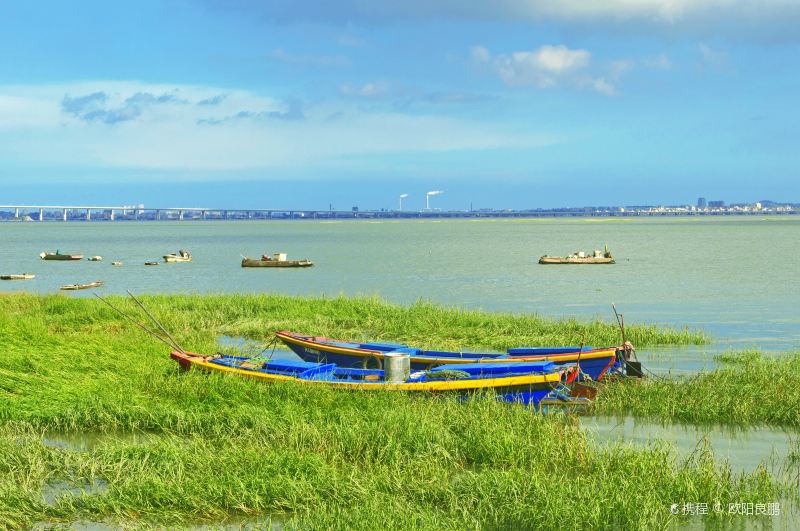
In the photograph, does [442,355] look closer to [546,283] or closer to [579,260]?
[546,283]

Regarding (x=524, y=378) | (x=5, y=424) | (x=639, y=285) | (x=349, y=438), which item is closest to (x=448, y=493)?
(x=349, y=438)

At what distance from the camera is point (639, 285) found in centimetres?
5256

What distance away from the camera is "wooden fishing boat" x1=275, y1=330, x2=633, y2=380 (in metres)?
17.0

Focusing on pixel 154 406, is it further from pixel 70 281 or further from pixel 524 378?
pixel 70 281

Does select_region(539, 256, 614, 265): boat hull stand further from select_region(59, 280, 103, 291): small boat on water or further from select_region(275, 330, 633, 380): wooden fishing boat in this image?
select_region(275, 330, 633, 380): wooden fishing boat

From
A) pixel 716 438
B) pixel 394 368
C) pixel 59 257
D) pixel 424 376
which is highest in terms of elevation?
Answer: pixel 394 368

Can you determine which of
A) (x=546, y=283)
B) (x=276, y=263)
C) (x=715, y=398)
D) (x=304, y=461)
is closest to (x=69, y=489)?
(x=304, y=461)

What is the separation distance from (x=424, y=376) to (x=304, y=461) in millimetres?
5376

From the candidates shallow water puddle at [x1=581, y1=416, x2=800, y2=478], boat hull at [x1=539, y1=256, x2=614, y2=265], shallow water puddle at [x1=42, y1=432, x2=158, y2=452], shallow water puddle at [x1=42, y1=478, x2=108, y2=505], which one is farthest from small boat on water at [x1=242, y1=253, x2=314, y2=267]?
shallow water puddle at [x1=42, y1=478, x2=108, y2=505]

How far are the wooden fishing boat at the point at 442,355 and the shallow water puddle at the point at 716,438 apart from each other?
141 centimetres

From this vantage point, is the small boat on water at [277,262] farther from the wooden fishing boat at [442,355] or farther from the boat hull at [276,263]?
the wooden fishing boat at [442,355]

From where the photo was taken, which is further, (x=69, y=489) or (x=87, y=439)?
(x=87, y=439)

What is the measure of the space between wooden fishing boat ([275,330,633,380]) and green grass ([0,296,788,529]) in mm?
2397

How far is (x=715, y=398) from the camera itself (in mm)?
15977
